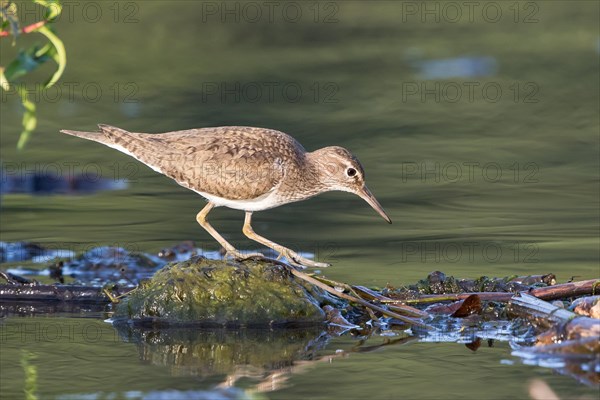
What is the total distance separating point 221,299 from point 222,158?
1.95 m

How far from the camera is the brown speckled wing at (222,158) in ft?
34.2

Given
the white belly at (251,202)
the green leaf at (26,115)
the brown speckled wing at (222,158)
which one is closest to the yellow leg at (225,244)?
the white belly at (251,202)

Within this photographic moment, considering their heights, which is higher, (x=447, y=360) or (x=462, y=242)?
(x=462, y=242)

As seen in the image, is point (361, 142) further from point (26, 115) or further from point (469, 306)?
point (26, 115)

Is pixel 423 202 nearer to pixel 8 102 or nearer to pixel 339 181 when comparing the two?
pixel 339 181

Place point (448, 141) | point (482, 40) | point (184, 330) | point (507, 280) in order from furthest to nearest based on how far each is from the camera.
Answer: point (482, 40), point (448, 141), point (507, 280), point (184, 330)

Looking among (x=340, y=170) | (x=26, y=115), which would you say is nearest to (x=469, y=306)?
(x=340, y=170)

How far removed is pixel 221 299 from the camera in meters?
8.90

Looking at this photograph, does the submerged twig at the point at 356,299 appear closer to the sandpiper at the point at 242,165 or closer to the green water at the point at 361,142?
the green water at the point at 361,142

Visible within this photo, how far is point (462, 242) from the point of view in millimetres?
11656

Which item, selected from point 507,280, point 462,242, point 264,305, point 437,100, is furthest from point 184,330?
point 437,100

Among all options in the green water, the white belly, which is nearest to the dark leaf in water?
the green water

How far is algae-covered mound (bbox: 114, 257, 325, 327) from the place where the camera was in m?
8.85

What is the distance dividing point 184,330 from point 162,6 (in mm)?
14416
